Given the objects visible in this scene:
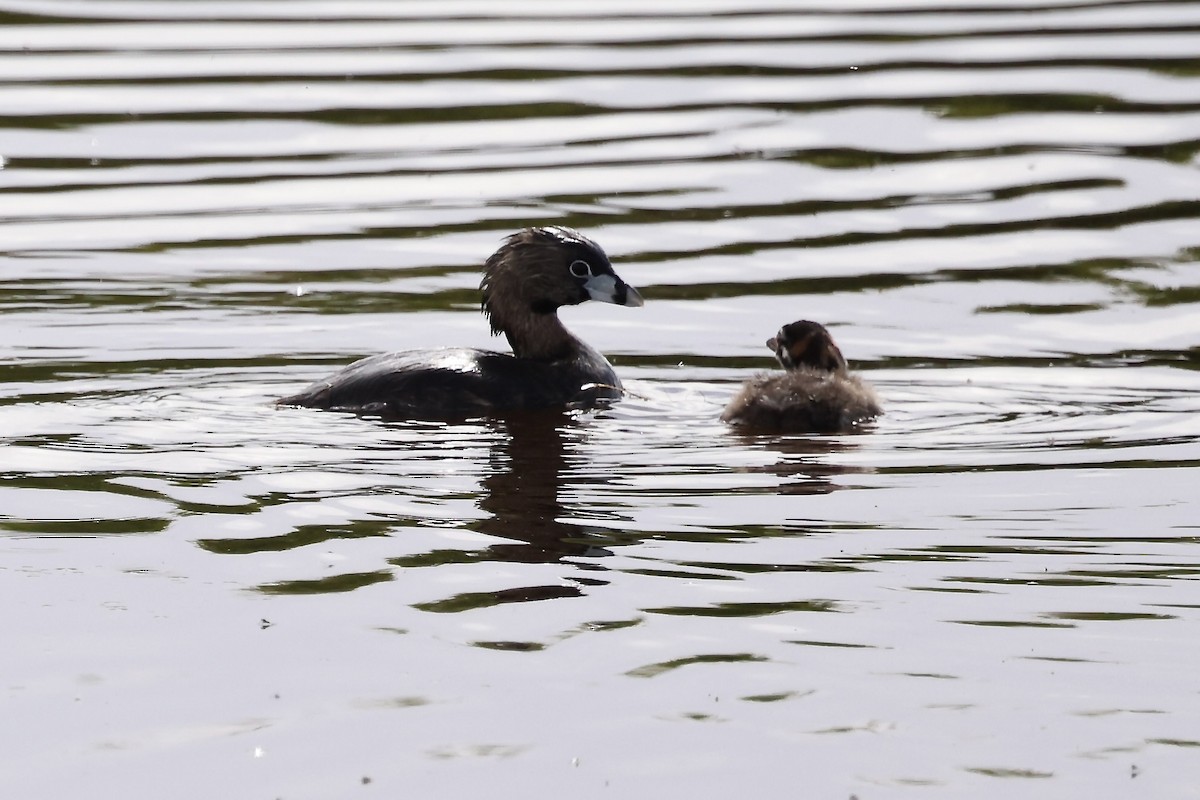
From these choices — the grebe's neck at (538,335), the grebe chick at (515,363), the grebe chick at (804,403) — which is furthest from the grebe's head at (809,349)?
the grebe's neck at (538,335)

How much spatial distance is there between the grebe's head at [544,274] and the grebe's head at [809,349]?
811 millimetres

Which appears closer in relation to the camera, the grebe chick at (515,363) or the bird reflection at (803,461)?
the bird reflection at (803,461)

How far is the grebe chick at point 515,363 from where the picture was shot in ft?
32.5

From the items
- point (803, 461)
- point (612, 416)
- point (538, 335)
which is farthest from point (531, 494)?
point (538, 335)

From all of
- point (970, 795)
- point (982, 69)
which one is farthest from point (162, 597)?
point (982, 69)

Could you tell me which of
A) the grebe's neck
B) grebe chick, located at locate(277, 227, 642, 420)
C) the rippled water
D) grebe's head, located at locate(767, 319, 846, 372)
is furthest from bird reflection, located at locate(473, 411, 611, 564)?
grebe's head, located at locate(767, 319, 846, 372)

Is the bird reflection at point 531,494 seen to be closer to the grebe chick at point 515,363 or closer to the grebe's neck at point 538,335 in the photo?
the grebe chick at point 515,363

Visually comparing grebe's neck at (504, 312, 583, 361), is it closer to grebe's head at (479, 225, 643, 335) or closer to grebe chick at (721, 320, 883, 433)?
grebe's head at (479, 225, 643, 335)

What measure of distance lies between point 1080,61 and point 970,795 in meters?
13.4

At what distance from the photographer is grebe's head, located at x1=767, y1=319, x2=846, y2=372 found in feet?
34.2

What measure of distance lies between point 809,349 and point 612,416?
1.08 metres

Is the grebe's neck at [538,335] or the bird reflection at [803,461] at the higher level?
the grebe's neck at [538,335]

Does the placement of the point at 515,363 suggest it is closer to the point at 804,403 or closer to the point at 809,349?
the point at 809,349

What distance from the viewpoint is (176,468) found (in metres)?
8.48
